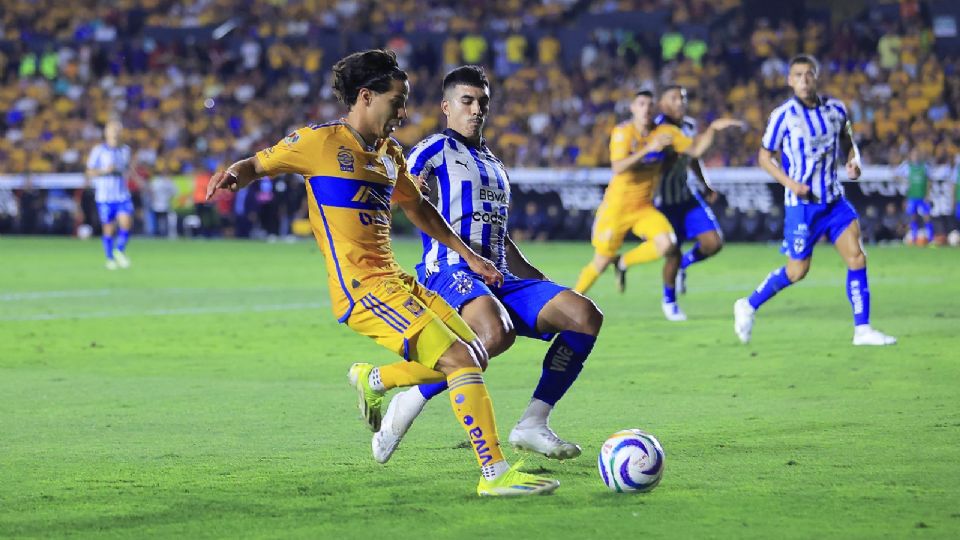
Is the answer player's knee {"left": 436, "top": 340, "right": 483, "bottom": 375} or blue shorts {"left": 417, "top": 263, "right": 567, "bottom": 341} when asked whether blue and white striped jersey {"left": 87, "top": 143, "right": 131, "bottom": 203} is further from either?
player's knee {"left": 436, "top": 340, "right": 483, "bottom": 375}

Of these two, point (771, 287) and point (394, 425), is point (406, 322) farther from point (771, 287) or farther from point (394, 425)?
point (771, 287)

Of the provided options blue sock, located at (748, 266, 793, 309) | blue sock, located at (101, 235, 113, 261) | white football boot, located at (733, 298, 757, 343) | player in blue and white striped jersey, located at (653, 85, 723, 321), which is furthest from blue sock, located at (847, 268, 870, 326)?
blue sock, located at (101, 235, 113, 261)

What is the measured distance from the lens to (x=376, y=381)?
6992mm

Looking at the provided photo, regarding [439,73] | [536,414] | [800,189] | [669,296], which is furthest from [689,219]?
[439,73]

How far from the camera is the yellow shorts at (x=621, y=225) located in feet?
49.8

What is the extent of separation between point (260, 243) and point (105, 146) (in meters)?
5.97

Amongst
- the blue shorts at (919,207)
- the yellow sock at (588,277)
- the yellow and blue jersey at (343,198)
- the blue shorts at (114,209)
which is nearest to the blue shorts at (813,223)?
the yellow sock at (588,277)

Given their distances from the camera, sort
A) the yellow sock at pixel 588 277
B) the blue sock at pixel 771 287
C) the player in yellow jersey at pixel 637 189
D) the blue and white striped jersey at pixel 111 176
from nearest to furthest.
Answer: the blue sock at pixel 771 287
the player in yellow jersey at pixel 637 189
the yellow sock at pixel 588 277
the blue and white striped jersey at pixel 111 176

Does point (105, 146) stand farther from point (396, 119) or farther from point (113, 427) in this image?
point (396, 119)

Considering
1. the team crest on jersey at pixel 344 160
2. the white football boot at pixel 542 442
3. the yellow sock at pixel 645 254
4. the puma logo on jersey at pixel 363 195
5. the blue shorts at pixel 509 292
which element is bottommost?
the white football boot at pixel 542 442

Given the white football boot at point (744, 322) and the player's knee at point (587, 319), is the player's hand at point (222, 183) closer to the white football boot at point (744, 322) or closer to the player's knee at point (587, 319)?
the player's knee at point (587, 319)

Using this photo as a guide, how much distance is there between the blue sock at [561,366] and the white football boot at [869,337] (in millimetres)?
5502

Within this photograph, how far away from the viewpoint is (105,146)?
26.7m

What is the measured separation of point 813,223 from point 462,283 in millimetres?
5793
